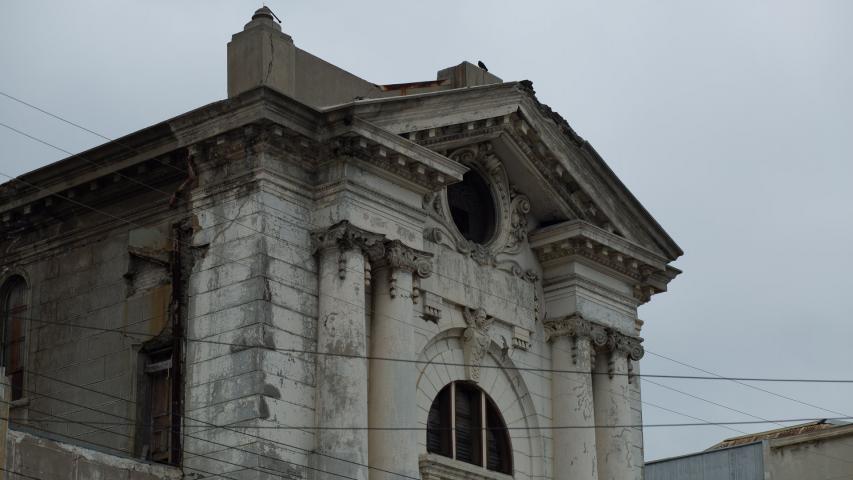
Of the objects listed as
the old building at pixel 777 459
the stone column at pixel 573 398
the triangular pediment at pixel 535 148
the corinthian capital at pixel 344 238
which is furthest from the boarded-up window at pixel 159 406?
the old building at pixel 777 459

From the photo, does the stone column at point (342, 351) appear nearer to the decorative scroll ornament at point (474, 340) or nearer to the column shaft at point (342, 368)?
the column shaft at point (342, 368)

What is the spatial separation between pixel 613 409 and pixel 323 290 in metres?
7.47

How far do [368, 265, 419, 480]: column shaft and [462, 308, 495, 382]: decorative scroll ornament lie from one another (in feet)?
6.33

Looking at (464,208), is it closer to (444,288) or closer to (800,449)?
(444,288)

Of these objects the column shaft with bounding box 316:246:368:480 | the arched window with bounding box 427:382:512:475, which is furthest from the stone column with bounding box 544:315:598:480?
the column shaft with bounding box 316:246:368:480

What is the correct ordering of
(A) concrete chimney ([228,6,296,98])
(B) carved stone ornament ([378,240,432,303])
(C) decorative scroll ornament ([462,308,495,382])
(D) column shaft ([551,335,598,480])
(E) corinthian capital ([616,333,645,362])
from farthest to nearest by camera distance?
1. (E) corinthian capital ([616,333,645,362])
2. (D) column shaft ([551,335,598,480])
3. (C) decorative scroll ornament ([462,308,495,382])
4. (B) carved stone ornament ([378,240,432,303])
5. (A) concrete chimney ([228,6,296,98])

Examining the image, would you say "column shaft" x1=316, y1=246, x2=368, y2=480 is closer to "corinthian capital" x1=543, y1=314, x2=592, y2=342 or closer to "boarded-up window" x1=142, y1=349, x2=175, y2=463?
"boarded-up window" x1=142, y1=349, x2=175, y2=463

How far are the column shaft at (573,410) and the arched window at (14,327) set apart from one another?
9.14m

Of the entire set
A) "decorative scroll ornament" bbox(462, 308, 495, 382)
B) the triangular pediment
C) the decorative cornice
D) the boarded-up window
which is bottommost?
the boarded-up window

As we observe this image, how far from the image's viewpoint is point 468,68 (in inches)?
1318

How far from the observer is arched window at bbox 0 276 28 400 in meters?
32.1

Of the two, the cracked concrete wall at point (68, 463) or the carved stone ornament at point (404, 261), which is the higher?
the carved stone ornament at point (404, 261)

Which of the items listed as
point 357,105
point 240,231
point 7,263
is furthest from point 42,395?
point 357,105

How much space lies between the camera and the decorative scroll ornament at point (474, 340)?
31.9m
